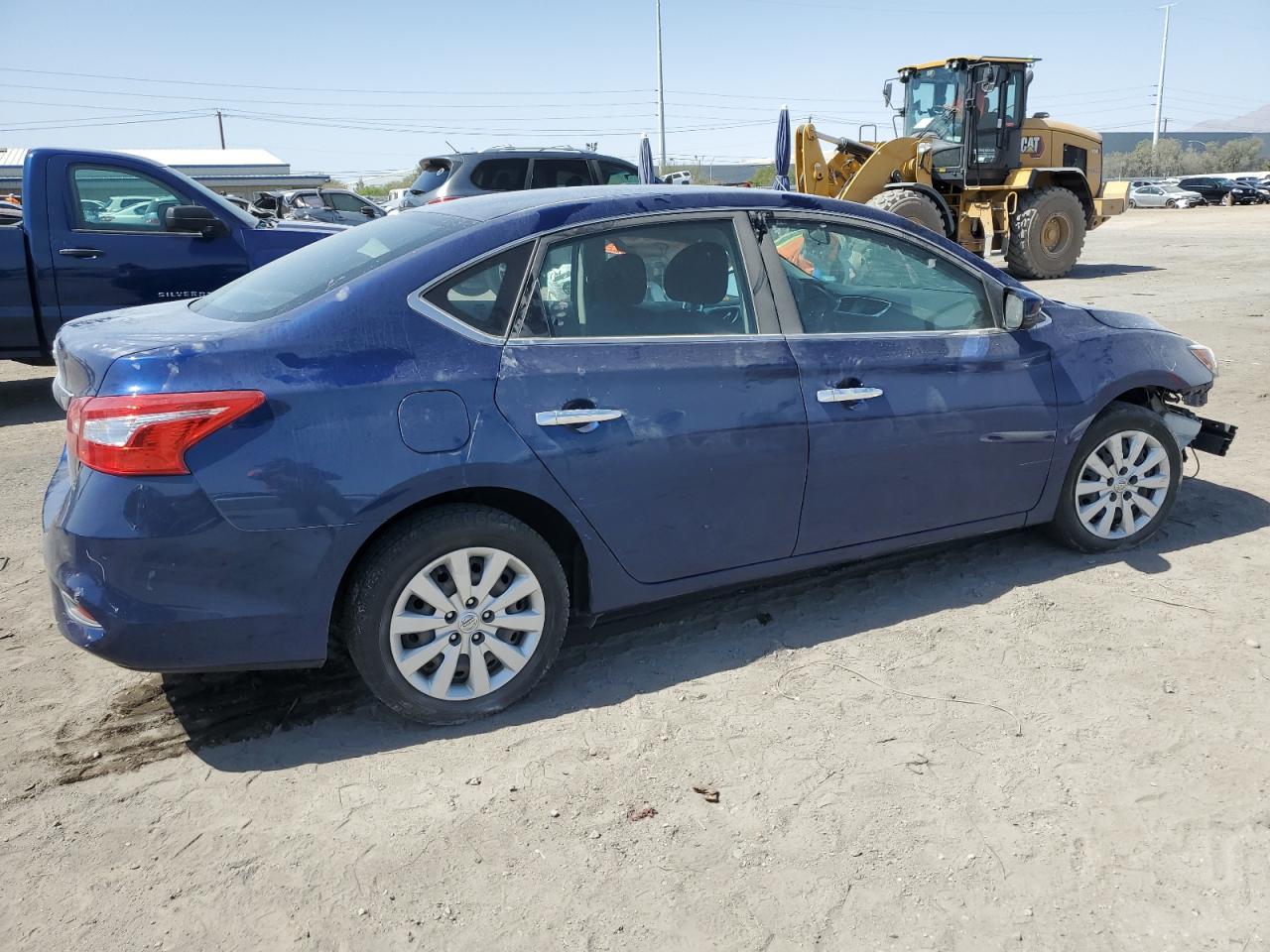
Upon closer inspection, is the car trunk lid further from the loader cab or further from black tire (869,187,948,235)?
the loader cab

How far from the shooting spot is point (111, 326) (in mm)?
3449

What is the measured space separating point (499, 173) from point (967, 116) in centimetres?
767

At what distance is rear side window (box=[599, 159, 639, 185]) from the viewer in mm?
13875

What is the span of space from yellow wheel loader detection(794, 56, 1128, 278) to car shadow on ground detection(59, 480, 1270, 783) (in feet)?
38.4

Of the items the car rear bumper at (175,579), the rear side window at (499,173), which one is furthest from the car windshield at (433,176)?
the car rear bumper at (175,579)

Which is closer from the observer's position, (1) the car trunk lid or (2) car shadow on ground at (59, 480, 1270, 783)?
(1) the car trunk lid

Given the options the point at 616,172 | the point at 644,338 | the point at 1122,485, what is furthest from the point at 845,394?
the point at 616,172

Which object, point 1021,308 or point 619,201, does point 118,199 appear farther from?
point 1021,308

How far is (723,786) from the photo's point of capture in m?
3.01

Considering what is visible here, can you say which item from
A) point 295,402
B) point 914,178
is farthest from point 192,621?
point 914,178

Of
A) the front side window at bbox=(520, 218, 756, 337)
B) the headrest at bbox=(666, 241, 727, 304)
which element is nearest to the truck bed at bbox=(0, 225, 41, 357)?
the front side window at bbox=(520, 218, 756, 337)

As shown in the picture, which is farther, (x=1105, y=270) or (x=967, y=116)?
(x=1105, y=270)

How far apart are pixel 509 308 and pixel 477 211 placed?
482mm

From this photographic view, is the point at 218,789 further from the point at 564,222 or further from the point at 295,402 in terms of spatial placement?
the point at 564,222
